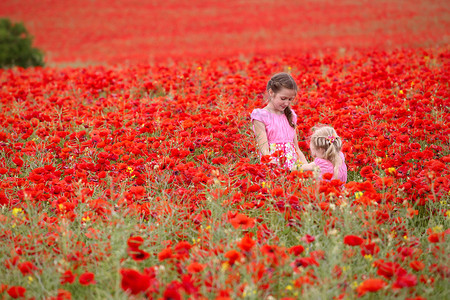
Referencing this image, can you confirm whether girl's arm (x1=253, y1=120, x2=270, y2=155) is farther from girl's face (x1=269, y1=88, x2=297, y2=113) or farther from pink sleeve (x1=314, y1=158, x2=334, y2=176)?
pink sleeve (x1=314, y1=158, x2=334, y2=176)

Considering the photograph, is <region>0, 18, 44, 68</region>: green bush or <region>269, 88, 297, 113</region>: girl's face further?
<region>0, 18, 44, 68</region>: green bush

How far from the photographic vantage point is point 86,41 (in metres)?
19.3

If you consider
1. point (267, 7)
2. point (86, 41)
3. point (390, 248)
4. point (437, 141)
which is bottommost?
point (390, 248)

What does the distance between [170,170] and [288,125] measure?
1.32 m

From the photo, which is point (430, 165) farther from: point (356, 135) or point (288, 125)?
point (288, 125)

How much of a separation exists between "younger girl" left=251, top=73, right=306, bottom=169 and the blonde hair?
0.48m

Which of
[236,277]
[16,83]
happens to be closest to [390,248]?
[236,277]

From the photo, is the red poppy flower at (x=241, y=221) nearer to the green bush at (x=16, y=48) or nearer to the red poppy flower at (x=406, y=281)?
the red poppy flower at (x=406, y=281)

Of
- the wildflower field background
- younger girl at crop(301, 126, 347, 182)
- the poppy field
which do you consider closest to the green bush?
the wildflower field background

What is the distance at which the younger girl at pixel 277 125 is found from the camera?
159 inches

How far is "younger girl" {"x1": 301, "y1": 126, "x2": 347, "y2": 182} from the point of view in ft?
11.4

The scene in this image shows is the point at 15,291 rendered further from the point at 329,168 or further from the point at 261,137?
the point at 261,137

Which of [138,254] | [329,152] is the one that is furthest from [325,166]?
[138,254]

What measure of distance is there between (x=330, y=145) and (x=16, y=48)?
1037 cm
